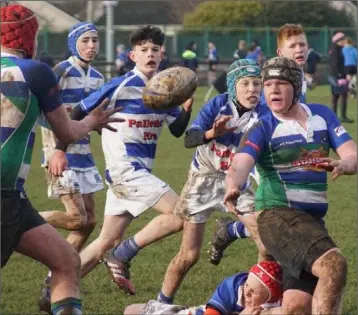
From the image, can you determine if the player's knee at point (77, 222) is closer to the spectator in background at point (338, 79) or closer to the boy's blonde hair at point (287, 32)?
the boy's blonde hair at point (287, 32)

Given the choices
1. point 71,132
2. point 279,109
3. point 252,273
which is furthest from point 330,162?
point 71,132

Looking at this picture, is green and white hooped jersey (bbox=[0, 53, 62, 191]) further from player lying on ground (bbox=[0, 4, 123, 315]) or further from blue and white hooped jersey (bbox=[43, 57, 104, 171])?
blue and white hooped jersey (bbox=[43, 57, 104, 171])

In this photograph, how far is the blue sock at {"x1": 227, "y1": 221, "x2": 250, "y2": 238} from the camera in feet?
30.0

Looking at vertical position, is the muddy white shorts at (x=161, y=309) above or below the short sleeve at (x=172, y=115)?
below

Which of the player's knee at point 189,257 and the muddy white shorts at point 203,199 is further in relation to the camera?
the muddy white shorts at point 203,199

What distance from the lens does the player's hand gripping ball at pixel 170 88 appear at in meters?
8.28

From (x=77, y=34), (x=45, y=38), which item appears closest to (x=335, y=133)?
(x=77, y=34)

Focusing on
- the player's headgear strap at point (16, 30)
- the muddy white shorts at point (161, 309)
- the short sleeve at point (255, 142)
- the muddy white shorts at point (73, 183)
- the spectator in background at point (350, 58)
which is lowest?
the muddy white shorts at point (161, 309)

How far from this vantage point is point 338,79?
27562mm

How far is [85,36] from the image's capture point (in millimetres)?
10555

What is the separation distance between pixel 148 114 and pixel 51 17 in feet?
131

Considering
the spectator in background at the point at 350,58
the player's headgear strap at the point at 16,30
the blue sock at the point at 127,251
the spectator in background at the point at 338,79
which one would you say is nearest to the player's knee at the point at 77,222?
the blue sock at the point at 127,251

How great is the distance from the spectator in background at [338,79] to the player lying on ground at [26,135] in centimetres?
1973

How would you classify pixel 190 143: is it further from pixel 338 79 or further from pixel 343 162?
pixel 338 79
